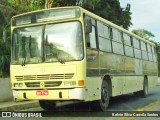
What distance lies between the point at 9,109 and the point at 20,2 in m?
17.6

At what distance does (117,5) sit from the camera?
1428 inches

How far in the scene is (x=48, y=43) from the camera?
495 inches

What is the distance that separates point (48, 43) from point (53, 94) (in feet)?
5.15

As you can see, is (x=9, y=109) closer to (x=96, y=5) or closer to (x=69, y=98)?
(x=69, y=98)

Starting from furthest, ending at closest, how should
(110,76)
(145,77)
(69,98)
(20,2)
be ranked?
(20,2)
(145,77)
(110,76)
(69,98)

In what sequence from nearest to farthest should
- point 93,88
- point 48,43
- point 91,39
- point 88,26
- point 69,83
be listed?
point 69,83
point 88,26
point 48,43
point 93,88
point 91,39

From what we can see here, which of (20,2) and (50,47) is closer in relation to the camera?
(50,47)

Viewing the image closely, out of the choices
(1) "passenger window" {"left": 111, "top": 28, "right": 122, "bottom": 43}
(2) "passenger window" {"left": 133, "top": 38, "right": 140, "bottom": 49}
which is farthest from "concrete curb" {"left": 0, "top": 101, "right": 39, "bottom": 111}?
(2) "passenger window" {"left": 133, "top": 38, "right": 140, "bottom": 49}

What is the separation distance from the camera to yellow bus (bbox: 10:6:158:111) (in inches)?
475

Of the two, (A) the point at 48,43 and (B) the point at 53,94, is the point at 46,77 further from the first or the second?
(A) the point at 48,43

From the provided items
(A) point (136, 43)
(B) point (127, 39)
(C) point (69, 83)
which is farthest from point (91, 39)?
(A) point (136, 43)

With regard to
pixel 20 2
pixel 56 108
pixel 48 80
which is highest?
pixel 20 2

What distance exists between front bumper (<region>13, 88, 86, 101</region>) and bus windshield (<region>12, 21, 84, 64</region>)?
→ 900mm

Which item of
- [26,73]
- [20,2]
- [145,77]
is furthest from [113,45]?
[20,2]
